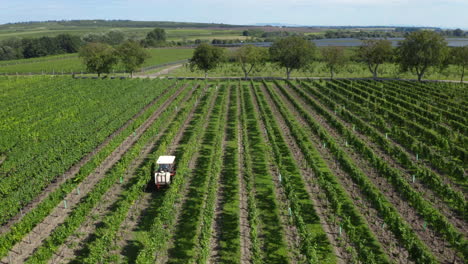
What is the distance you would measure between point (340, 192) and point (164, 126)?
72.0 ft

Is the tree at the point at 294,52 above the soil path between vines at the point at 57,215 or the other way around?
above

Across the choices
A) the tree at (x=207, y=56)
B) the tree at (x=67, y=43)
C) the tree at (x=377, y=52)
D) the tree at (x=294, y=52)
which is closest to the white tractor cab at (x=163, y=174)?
the tree at (x=294, y=52)

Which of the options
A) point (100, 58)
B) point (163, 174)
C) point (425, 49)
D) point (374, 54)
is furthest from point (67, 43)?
point (163, 174)

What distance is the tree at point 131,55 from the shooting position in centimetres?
7906

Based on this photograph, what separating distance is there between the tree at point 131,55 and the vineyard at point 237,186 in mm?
34761

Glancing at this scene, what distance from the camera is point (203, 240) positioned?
636 inches

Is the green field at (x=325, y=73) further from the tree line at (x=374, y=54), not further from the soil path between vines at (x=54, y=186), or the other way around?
the soil path between vines at (x=54, y=186)

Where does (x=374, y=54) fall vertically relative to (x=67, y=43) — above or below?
below

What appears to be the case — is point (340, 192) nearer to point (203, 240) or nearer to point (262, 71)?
point (203, 240)

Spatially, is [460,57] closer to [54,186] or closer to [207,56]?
[207,56]

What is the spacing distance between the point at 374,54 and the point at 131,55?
53.2 meters

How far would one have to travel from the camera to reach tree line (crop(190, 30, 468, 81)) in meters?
66.6

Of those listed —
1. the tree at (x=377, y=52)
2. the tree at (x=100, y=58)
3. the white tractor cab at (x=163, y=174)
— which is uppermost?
the tree at (x=377, y=52)

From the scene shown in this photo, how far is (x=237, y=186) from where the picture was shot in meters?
23.4
